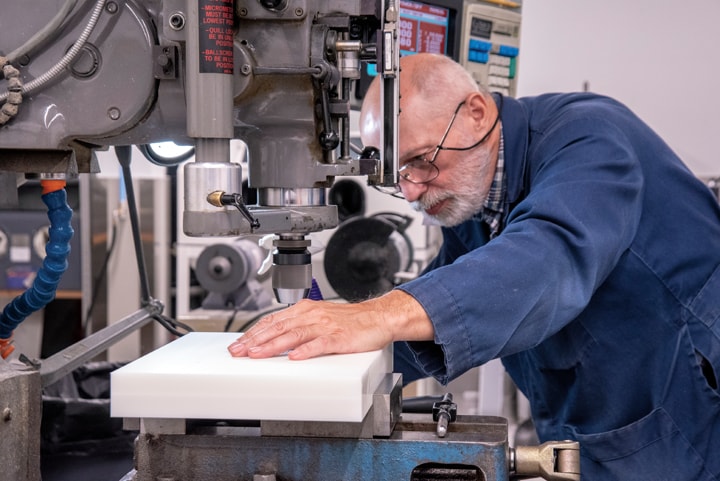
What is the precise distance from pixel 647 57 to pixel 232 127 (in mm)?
3342

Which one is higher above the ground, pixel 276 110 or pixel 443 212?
pixel 276 110

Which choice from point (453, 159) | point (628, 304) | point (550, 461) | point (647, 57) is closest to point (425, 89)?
point (453, 159)

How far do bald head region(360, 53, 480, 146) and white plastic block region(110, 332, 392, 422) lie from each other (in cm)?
72

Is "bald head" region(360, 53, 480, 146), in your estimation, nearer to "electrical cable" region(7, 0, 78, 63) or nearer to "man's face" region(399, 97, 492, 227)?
"man's face" region(399, 97, 492, 227)

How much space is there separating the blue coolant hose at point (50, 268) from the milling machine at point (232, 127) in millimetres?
57

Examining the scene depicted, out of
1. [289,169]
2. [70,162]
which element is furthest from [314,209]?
[70,162]

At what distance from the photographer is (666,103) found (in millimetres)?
3787

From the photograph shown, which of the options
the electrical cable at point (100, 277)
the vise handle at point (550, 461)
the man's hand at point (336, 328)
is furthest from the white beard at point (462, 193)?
the electrical cable at point (100, 277)

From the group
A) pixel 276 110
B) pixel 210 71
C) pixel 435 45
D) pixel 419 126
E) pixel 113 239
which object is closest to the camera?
pixel 210 71

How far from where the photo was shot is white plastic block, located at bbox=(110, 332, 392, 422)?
2.74ft

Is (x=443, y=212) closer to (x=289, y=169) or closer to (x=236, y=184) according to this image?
(x=289, y=169)

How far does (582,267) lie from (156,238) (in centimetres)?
195

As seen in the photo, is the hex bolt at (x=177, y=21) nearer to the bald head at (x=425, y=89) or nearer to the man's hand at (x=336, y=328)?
the man's hand at (x=336, y=328)

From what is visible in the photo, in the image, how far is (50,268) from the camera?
110 centimetres
